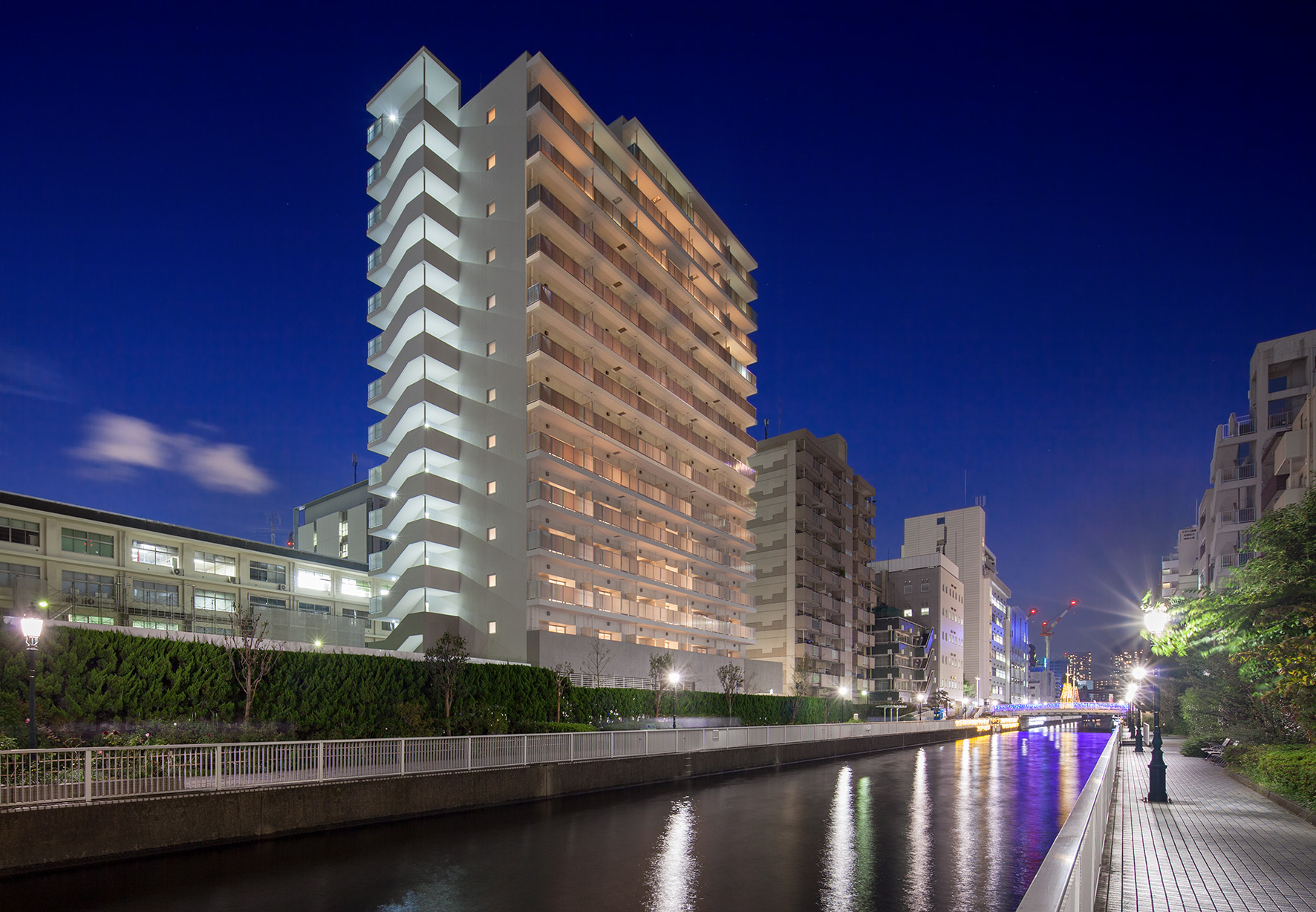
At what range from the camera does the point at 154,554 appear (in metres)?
51.4

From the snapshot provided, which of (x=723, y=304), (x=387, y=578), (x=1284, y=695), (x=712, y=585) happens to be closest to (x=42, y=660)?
(x=1284, y=695)

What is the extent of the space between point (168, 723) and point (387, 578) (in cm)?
3032

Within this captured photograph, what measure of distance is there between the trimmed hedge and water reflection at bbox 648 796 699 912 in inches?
389

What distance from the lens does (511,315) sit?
46688 mm

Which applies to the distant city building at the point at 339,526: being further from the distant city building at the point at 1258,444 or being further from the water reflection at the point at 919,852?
the distant city building at the point at 1258,444

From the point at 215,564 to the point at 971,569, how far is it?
12406cm

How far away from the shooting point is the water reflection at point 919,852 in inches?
424

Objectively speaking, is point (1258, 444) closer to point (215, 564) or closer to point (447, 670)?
point (447, 670)

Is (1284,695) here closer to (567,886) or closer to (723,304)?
(567,886)

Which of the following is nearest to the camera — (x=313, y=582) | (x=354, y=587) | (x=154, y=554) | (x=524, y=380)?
(x=524, y=380)

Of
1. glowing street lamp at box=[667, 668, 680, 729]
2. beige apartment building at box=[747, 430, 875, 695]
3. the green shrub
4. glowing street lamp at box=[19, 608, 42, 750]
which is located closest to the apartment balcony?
beige apartment building at box=[747, 430, 875, 695]

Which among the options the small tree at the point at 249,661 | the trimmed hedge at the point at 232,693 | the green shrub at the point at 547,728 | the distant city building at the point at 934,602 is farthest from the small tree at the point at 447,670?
the distant city building at the point at 934,602

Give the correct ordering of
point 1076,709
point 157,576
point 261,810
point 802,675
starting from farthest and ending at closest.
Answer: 1. point 1076,709
2. point 802,675
3. point 157,576
4. point 261,810

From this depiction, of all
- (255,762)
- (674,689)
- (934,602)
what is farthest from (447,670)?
(934,602)
